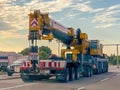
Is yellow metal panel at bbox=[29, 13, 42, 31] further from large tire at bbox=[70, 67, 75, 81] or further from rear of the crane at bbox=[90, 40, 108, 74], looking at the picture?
rear of the crane at bbox=[90, 40, 108, 74]

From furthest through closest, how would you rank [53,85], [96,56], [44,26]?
[96,56], [44,26], [53,85]

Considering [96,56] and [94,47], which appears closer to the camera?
[94,47]

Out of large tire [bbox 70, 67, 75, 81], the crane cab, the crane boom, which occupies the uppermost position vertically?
the crane boom

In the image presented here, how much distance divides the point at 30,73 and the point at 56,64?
1.75m

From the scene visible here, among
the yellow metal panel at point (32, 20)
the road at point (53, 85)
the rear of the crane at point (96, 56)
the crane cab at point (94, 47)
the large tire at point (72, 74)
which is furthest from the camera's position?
the rear of the crane at point (96, 56)

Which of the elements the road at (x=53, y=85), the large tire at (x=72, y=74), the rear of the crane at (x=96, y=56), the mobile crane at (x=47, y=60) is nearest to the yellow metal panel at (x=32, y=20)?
the mobile crane at (x=47, y=60)

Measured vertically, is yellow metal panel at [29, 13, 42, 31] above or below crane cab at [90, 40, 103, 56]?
above

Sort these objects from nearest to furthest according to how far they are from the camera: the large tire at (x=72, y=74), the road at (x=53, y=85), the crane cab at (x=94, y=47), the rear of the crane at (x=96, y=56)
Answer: the road at (x=53, y=85)
the large tire at (x=72, y=74)
the crane cab at (x=94, y=47)
the rear of the crane at (x=96, y=56)

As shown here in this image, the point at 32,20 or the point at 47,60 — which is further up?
the point at 32,20

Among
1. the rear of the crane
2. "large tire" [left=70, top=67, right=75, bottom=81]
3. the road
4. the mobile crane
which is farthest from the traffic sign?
the rear of the crane

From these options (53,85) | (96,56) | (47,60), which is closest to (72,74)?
(47,60)

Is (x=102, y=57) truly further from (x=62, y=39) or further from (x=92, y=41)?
(x=62, y=39)

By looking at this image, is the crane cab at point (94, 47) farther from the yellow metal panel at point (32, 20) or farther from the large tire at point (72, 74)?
the yellow metal panel at point (32, 20)

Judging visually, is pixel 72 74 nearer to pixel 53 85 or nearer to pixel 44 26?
pixel 44 26
